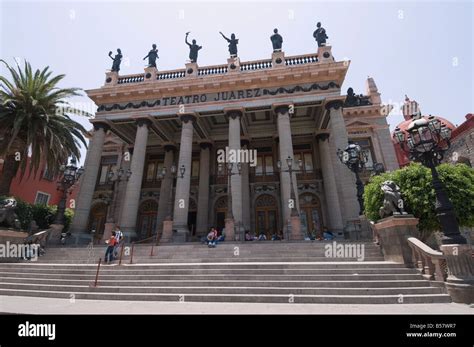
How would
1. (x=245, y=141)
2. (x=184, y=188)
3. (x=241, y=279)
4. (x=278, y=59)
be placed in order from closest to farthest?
(x=241, y=279), (x=184, y=188), (x=278, y=59), (x=245, y=141)

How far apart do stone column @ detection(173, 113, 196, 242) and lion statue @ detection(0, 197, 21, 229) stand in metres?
7.83

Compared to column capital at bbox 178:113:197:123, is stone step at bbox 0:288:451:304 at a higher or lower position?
lower

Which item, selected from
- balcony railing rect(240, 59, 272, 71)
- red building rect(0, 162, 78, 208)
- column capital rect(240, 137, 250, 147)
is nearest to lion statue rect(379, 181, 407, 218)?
balcony railing rect(240, 59, 272, 71)

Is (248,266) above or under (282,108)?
under

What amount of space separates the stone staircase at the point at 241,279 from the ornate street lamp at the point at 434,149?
1.75 metres

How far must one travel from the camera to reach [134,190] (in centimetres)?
1664

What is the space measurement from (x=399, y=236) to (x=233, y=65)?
15.7 meters

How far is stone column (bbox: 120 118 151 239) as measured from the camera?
15.8 metres

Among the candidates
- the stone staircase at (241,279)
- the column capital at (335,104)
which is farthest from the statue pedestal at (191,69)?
the stone staircase at (241,279)

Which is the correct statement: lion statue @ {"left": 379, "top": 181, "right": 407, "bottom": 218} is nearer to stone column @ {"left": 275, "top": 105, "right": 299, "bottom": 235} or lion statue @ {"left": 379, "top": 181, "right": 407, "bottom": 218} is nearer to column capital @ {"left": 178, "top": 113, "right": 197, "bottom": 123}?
stone column @ {"left": 275, "top": 105, "right": 299, "bottom": 235}

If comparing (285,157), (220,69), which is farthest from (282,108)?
(220,69)

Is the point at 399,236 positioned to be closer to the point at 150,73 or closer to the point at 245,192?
the point at 245,192
